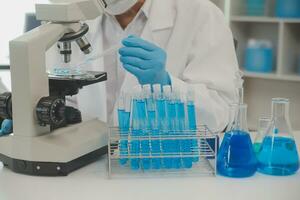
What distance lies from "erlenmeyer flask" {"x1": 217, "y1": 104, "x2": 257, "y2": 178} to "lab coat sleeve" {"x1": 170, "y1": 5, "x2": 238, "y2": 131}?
0.86 ft

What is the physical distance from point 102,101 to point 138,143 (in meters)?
0.64

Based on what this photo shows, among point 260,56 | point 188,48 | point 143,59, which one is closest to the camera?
point 143,59

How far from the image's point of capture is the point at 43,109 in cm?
101

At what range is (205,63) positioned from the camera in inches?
58.5

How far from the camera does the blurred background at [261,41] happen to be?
108 inches

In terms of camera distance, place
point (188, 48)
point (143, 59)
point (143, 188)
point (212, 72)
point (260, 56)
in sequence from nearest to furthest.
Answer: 1. point (143, 188)
2. point (143, 59)
3. point (212, 72)
4. point (188, 48)
5. point (260, 56)

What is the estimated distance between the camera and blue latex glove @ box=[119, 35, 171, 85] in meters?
1.18

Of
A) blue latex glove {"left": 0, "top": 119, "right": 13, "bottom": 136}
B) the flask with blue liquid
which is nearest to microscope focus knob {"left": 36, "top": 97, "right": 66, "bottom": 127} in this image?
blue latex glove {"left": 0, "top": 119, "right": 13, "bottom": 136}

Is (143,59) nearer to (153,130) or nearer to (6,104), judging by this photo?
(153,130)

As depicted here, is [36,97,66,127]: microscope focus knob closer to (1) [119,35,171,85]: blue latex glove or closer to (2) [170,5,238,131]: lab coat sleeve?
(1) [119,35,171,85]: blue latex glove

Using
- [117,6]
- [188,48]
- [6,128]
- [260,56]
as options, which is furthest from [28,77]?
[260,56]

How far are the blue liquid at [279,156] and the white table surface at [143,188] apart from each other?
0.06 feet

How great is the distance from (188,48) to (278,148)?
1.99ft

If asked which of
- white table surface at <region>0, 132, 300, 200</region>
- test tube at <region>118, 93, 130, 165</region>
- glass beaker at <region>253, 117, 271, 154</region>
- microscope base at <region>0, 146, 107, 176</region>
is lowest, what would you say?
white table surface at <region>0, 132, 300, 200</region>
